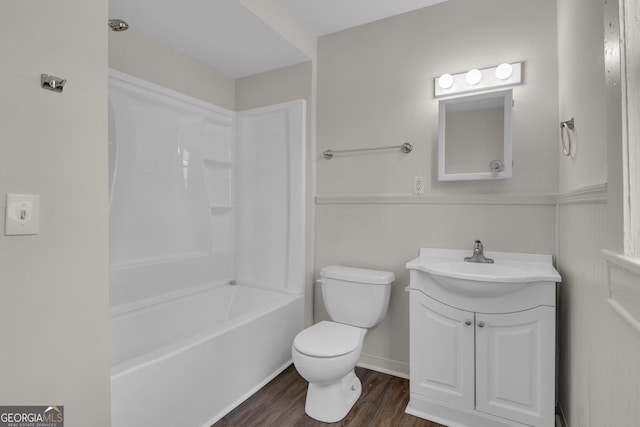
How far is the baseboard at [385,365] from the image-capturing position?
86.2 inches

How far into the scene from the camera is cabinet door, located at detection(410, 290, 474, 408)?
164cm

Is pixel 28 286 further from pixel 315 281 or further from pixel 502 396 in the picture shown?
pixel 502 396

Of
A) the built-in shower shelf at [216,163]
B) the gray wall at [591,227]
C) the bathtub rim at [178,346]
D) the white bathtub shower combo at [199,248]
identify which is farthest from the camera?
A: the built-in shower shelf at [216,163]

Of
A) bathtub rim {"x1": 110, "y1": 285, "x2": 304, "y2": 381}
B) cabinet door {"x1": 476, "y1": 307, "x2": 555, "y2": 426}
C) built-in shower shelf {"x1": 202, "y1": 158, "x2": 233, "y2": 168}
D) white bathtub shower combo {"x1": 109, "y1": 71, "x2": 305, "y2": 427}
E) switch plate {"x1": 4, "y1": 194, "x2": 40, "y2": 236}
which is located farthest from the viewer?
built-in shower shelf {"x1": 202, "y1": 158, "x2": 233, "y2": 168}

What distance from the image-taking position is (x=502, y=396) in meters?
1.57

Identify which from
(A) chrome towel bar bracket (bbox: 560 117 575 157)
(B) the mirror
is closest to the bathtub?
Result: (B) the mirror

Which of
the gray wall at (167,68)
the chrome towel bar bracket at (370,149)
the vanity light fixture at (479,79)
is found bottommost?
the chrome towel bar bracket at (370,149)

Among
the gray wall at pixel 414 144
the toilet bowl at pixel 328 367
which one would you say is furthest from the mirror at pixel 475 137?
the toilet bowl at pixel 328 367

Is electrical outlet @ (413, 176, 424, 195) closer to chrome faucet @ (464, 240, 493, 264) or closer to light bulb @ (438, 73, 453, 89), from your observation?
chrome faucet @ (464, 240, 493, 264)

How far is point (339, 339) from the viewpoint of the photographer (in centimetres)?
181

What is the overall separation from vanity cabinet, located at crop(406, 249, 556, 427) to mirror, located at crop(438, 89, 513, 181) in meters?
0.68

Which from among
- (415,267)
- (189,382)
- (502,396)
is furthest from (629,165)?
(189,382)

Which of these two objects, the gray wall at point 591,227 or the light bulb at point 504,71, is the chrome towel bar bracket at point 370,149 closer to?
the light bulb at point 504,71

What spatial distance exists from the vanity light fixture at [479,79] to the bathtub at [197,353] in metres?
1.77
